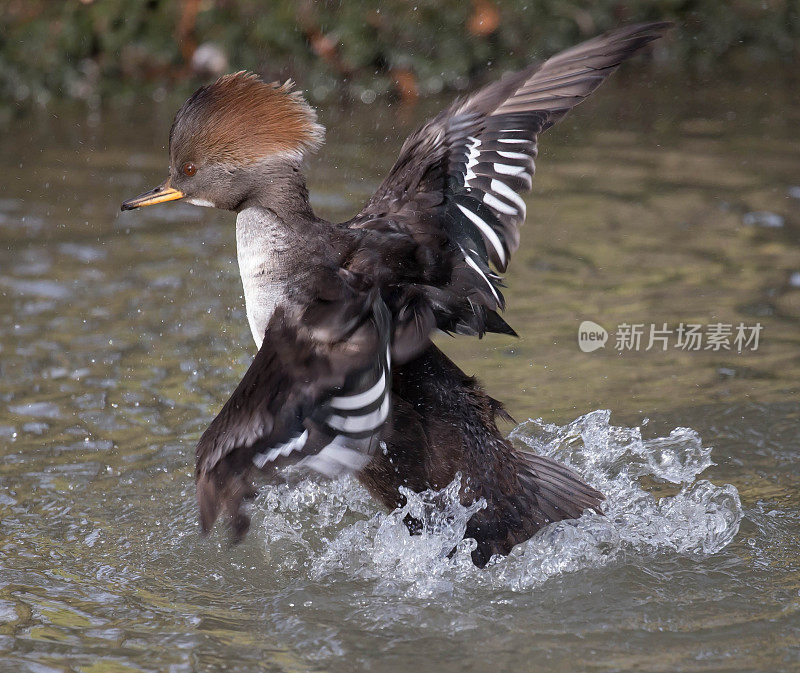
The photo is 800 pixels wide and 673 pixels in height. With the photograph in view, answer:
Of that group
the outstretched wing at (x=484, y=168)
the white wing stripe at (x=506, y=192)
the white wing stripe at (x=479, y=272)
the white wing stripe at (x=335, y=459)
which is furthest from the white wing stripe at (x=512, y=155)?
the white wing stripe at (x=335, y=459)

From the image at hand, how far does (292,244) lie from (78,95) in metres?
5.89

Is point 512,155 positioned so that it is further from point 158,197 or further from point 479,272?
point 158,197

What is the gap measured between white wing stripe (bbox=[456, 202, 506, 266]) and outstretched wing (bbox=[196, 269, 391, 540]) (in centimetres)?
85

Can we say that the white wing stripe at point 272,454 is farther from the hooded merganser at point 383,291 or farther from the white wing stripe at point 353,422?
the white wing stripe at point 353,422

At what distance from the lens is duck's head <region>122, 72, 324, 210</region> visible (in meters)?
3.57

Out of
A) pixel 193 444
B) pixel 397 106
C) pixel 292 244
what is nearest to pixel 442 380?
pixel 292 244

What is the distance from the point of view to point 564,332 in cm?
515

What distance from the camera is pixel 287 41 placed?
28.4ft

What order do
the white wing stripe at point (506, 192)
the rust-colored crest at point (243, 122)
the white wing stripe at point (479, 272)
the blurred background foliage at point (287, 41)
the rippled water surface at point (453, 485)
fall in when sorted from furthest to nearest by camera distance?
the blurred background foliage at point (287, 41) < the white wing stripe at point (506, 192) < the rust-colored crest at point (243, 122) < the white wing stripe at point (479, 272) < the rippled water surface at point (453, 485)

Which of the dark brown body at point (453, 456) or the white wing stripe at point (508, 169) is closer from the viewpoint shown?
the dark brown body at point (453, 456)

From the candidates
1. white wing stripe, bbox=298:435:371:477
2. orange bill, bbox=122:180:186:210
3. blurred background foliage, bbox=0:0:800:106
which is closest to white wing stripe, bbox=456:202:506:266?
orange bill, bbox=122:180:186:210
